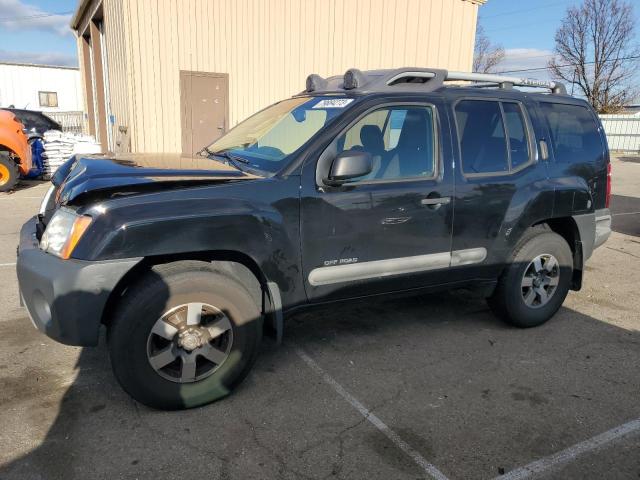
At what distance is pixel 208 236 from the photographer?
2.93 m

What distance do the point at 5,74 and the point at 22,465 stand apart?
39116mm

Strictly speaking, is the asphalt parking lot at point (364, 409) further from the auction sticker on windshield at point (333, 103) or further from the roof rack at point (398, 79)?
the roof rack at point (398, 79)

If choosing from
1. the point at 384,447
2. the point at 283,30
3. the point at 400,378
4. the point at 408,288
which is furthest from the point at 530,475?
the point at 283,30

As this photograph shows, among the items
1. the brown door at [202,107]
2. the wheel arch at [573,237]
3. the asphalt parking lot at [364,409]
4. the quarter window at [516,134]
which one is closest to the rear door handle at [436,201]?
the quarter window at [516,134]

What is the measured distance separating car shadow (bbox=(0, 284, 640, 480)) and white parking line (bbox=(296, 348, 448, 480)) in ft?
0.20

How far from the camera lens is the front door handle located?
362 centimetres

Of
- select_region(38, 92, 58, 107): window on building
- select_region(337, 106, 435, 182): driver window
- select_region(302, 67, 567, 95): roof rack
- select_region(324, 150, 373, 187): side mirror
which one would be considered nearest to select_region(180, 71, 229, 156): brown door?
select_region(302, 67, 567, 95): roof rack

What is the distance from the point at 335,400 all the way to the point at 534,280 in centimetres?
211

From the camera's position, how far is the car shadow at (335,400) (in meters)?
2.66

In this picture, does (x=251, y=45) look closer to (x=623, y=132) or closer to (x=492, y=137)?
(x=492, y=137)

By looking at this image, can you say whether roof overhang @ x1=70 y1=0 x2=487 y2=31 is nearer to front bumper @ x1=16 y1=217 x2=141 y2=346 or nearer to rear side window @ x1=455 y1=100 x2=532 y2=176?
rear side window @ x1=455 y1=100 x2=532 y2=176

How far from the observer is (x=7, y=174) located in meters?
11.1

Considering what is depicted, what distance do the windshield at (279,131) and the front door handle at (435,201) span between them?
84 cm

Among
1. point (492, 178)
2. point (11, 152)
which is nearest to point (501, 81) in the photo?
point (492, 178)
